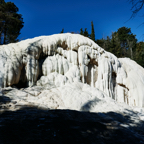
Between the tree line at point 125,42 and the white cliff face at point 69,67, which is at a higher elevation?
the tree line at point 125,42

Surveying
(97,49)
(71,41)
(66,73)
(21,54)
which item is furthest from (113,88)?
(21,54)

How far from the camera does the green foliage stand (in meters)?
14.9

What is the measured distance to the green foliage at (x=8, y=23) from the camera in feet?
49.0

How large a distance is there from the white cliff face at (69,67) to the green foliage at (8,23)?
8029 millimetres

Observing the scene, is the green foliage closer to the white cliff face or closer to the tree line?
the white cliff face

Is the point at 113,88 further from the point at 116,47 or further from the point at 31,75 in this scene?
the point at 116,47

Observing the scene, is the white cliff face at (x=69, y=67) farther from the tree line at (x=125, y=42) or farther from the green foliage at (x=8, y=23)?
the tree line at (x=125, y=42)

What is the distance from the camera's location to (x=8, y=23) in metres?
15.5

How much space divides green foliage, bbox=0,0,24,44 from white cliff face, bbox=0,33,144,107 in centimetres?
803

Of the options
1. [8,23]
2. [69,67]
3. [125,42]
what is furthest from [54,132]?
[125,42]

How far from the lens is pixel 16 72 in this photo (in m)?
6.94

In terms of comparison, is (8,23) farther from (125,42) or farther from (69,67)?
(125,42)

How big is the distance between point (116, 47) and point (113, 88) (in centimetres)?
1369

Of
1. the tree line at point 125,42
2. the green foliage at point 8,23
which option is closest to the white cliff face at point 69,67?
the green foliage at point 8,23
